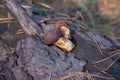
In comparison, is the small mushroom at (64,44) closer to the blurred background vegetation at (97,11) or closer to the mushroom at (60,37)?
the mushroom at (60,37)

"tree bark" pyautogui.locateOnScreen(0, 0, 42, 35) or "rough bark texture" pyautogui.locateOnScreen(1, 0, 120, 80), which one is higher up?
"tree bark" pyautogui.locateOnScreen(0, 0, 42, 35)

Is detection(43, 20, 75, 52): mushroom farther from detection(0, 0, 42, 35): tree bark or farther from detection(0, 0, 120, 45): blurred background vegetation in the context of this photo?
detection(0, 0, 120, 45): blurred background vegetation

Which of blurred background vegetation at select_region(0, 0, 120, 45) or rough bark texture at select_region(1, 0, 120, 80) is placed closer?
rough bark texture at select_region(1, 0, 120, 80)

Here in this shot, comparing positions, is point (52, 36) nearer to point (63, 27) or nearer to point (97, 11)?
point (63, 27)

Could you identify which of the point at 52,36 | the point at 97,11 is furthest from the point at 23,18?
the point at 97,11

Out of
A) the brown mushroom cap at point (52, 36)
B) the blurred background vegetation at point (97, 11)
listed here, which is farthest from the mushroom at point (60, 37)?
the blurred background vegetation at point (97, 11)

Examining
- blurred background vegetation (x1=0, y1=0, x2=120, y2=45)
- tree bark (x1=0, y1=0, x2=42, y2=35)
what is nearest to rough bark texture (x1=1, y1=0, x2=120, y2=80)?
tree bark (x1=0, y1=0, x2=42, y2=35)
